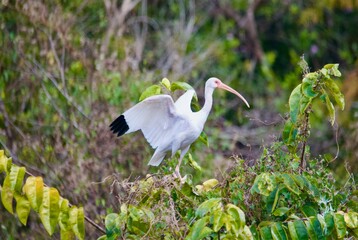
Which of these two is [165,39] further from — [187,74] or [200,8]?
[200,8]

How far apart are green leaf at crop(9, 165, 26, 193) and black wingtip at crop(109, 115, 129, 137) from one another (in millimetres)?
1459

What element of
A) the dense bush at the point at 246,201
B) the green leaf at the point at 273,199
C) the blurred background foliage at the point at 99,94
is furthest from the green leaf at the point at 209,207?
the blurred background foliage at the point at 99,94

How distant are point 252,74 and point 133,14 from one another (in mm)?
2822

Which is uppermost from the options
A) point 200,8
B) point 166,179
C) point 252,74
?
point 166,179

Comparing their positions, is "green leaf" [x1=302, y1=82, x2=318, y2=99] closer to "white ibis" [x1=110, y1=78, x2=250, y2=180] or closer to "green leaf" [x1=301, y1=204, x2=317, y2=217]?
"green leaf" [x1=301, y1=204, x2=317, y2=217]

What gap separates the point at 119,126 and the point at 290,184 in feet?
5.75

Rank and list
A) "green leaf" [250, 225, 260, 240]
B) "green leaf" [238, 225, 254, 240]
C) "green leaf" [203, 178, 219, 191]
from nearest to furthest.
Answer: "green leaf" [238, 225, 254, 240]
"green leaf" [250, 225, 260, 240]
"green leaf" [203, 178, 219, 191]

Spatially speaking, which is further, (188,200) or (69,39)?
(69,39)

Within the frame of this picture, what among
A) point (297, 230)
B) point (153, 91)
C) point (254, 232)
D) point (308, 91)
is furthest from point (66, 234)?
point (153, 91)

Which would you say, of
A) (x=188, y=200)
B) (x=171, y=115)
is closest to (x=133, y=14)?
(x=171, y=115)

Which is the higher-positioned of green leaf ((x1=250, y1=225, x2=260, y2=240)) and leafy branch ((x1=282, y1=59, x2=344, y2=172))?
leafy branch ((x1=282, y1=59, x2=344, y2=172))

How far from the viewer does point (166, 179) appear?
6629mm

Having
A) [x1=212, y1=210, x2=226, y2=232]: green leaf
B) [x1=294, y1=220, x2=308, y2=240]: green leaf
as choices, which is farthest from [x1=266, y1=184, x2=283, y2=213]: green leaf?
[x1=212, y1=210, x2=226, y2=232]: green leaf

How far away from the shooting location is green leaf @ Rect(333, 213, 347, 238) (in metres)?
5.88
